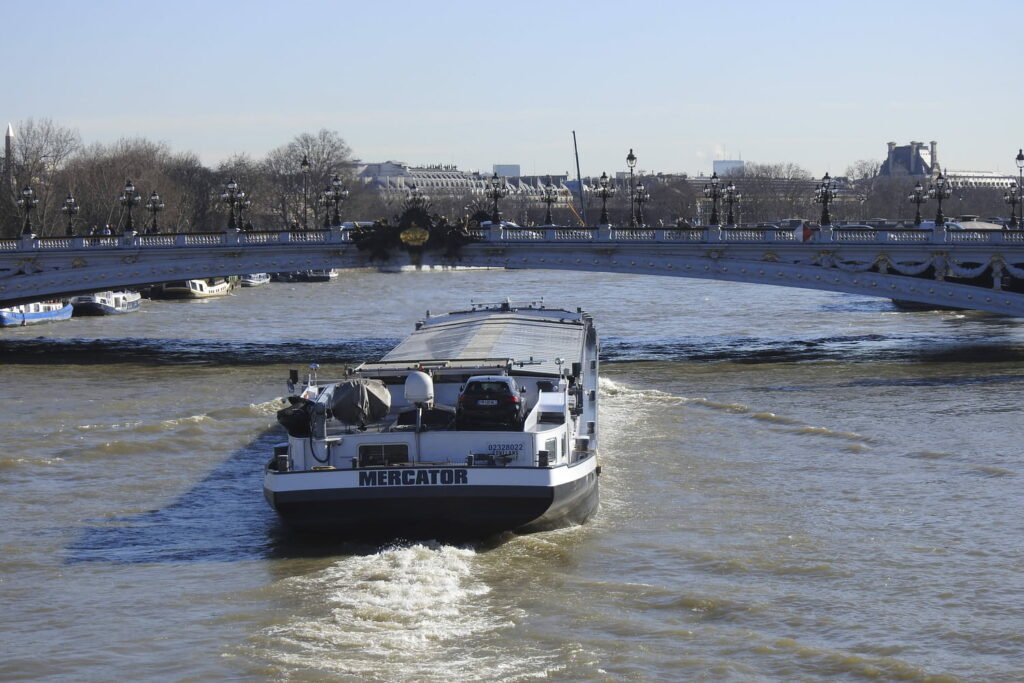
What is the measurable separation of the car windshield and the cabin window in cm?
126

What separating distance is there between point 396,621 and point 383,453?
3552 millimetres

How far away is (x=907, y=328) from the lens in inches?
2156

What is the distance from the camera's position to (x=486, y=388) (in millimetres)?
20891

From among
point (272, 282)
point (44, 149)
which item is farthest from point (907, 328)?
point (44, 149)

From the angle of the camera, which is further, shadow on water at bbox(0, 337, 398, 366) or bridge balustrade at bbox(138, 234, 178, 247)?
bridge balustrade at bbox(138, 234, 178, 247)

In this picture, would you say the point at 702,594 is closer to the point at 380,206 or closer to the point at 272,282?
the point at 272,282

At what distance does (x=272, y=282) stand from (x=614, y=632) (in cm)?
7437

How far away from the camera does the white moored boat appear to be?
19562mm

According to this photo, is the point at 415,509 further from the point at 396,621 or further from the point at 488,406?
the point at 396,621

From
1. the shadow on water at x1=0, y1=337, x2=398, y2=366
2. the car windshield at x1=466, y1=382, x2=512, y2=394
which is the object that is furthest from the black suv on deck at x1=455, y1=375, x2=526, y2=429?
the shadow on water at x1=0, y1=337, x2=398, y2=366

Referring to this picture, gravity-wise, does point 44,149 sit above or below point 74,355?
above

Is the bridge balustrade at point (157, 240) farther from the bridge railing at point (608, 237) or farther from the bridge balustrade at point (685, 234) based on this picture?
the bridge balustrade at point (685, 234)

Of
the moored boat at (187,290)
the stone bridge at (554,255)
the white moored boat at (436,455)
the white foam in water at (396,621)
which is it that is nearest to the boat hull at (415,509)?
the white moored boat at (436,455)

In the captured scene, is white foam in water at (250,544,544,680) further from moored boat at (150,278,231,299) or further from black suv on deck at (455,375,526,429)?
moored boat at (150,278,231,299)
